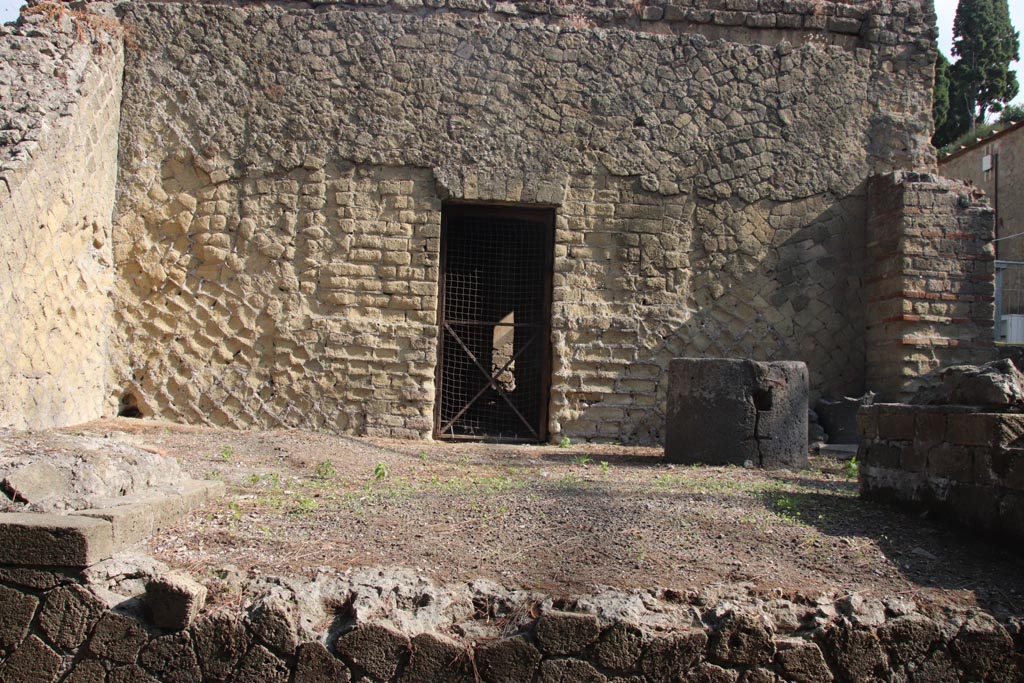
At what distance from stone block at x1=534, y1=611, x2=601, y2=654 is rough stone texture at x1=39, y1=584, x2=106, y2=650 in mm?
1644

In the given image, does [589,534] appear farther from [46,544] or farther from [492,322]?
[492,322]

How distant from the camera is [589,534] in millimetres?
4055

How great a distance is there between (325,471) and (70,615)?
2373 millimetres

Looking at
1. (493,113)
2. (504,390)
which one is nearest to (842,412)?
(504,390)

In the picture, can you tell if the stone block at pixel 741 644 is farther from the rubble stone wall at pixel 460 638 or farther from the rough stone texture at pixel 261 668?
the rough stone texture at pixel 261 668

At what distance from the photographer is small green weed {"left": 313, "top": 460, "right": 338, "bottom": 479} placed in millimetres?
5504

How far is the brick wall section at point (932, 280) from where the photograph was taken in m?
7.94

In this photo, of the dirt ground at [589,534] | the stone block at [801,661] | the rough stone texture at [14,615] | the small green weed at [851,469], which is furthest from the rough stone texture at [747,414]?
the rough stone texture at [14,615]

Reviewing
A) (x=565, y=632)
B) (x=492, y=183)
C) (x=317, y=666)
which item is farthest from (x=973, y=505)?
(x=492, y=183)

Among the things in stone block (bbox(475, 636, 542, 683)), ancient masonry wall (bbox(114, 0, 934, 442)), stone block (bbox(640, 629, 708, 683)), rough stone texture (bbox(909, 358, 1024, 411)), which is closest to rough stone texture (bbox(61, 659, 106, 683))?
stone block (bbox(475, 636, 542, 683))

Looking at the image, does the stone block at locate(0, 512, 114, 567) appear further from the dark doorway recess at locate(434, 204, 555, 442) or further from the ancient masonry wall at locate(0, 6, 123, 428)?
the dark doorway recess at locate(434, 204, 555, 442)

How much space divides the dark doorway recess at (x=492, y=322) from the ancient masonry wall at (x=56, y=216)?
2.98 meters

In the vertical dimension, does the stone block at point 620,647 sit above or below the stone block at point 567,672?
above

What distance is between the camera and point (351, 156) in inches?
315
